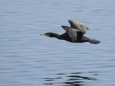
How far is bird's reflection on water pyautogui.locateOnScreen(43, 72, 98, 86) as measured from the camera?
12.2 meters

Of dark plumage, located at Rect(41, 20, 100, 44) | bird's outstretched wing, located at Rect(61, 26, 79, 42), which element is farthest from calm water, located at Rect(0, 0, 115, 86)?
bird's outstretched wing, located at Rect(61, 26, 79, 42)

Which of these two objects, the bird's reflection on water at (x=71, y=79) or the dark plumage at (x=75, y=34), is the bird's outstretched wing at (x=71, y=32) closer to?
the dark plumage at (x=75, y=34)

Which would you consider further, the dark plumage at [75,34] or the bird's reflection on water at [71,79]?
the dark plumage at [75,34]

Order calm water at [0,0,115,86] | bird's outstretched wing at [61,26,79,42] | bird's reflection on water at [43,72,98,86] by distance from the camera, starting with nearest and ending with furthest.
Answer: bird's reflection on water at [43,72,98,86] → calm water at [0,0,115,86] → bird's outstretched wing at [61,26,79,42]

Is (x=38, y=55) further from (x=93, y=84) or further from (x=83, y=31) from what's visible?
(x=93, y=84)

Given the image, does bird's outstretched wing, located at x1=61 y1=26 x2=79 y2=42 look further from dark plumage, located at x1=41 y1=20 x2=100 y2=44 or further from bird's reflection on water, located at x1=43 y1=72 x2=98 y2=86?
bird's reflection on water, located at x1=43 y1=72 x2=98 y2=86

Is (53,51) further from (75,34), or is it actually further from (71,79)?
(71,79)

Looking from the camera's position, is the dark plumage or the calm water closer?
the calm water

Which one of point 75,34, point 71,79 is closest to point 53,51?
point 75,34

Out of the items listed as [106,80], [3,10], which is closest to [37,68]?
[106,80]

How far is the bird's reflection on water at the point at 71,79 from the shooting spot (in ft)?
40.1

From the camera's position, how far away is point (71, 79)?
1262cm

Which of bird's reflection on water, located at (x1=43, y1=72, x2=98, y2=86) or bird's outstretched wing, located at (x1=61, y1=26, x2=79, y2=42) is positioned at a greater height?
bird's outstretched wing, located at (x1=61, y1=26, x2=79, y2=42)

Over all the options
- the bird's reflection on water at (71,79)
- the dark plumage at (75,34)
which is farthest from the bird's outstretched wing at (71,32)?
the bird's reflection on water at (71,79)
